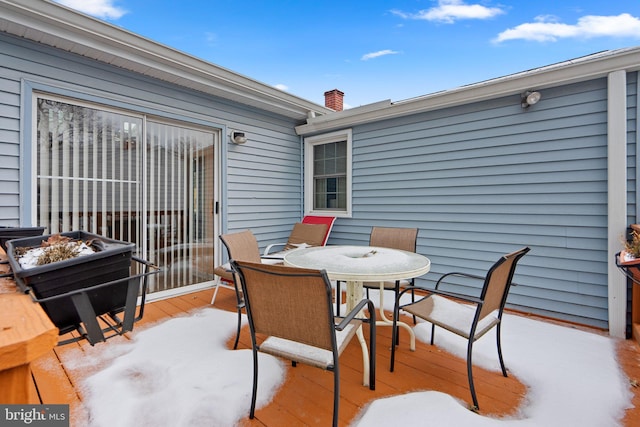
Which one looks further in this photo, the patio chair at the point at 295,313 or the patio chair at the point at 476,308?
the patio chair at the point at 476,308

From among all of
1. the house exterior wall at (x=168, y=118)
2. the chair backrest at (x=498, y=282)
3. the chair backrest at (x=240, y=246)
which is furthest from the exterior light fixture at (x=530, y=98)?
the house exterior wall at (x=168, y=118)

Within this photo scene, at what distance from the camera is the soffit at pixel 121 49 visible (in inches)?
98.3

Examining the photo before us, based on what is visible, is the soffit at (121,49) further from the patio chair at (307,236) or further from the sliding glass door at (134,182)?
the patio chair at (307,236)

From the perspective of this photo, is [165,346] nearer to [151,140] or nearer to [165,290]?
[165,290]

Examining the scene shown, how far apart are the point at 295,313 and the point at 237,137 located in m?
3.27

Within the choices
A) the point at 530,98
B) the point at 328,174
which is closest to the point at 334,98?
the point at 328,174

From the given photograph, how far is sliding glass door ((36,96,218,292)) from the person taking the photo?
9.57 ft

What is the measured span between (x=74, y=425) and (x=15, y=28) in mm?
3012

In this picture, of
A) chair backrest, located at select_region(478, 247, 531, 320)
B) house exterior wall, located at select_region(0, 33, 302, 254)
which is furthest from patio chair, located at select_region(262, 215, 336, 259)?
chair backrest, located at select_region(478, 247, 531, 320)

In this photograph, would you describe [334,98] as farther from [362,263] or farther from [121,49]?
[362,263]

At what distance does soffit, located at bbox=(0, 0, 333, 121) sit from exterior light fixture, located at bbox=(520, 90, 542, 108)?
2.96m

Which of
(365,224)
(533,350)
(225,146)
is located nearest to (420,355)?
(533,350)

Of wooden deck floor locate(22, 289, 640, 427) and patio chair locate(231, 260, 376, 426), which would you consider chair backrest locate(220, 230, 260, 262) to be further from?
patio chair locate(231, 260, 376, 426)

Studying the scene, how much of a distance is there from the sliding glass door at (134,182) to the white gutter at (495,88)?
1.89m
